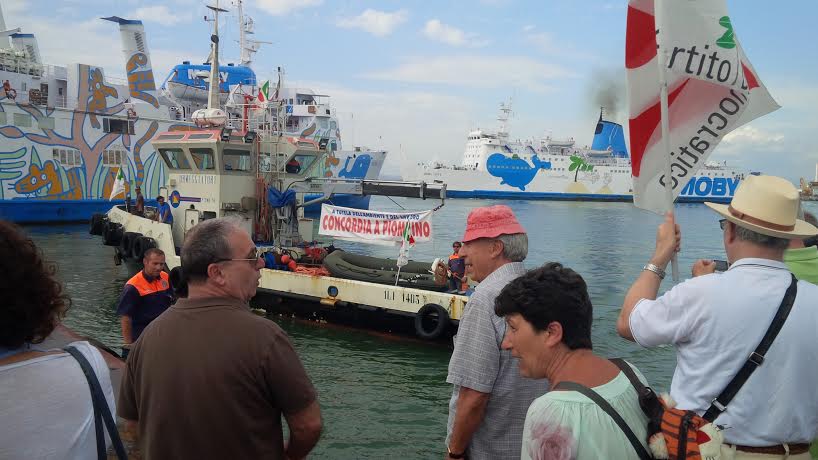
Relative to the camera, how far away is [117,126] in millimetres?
31734

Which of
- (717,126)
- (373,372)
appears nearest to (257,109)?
(373,372)

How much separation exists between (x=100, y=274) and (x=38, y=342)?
58.4ft

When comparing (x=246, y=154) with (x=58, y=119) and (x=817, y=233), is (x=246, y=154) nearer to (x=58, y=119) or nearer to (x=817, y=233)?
(x=817, y=233)

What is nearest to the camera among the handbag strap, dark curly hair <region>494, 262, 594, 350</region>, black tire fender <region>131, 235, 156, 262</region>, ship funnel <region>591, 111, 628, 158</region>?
the handbag strap

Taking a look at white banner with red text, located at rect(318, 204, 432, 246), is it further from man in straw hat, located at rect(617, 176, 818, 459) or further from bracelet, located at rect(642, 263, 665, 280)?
man in straw hat, located at rect(617, 176, 818, 459)

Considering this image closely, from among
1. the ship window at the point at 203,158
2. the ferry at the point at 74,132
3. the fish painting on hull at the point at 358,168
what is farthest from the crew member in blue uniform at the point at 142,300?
the fish painting on hull at the point at 358,168

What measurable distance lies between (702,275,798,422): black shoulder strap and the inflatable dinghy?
8119mm

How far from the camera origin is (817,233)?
2.21 m

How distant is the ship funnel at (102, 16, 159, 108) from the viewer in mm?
34594

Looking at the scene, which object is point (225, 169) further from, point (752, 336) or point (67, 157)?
point (67, 157)

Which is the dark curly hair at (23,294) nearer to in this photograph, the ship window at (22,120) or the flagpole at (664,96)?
the flagpole at (664,96)

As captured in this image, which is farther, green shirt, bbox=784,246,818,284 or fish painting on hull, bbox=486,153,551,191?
fish painting on hull, bbox=486,153,551,191

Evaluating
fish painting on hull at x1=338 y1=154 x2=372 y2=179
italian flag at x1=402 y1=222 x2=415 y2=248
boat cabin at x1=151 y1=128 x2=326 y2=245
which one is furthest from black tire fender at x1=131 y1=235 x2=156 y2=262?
fish painting on hull at x1=338 y1=154 x2=372 y2=179

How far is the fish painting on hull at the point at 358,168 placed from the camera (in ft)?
161
